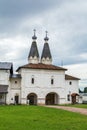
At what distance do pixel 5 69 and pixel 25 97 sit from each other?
6439 millimetres

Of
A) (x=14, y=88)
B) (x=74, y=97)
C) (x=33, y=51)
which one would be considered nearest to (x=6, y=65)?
(x=14, y=88)

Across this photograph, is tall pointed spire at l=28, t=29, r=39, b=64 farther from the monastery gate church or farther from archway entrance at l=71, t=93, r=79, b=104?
archway entrance at l=71, t=93, r=79, b=104

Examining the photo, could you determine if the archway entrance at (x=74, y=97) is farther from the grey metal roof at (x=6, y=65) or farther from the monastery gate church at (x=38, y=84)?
the grey metal roof at (x=6, y=65)

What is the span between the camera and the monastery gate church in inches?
2363

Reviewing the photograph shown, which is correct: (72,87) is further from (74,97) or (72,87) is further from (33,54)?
(33,54)

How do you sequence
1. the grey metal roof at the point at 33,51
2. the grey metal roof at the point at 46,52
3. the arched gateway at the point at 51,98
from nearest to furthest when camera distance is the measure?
1. the arched gateway at the point at 51,98
2. the grey metal roof at the point at 33,51
3. the grey metal roof at the point at 46,52

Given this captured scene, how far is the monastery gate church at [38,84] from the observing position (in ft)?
197

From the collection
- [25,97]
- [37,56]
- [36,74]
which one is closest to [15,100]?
[25,97]

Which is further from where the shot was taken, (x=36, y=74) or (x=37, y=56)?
(x=37, y=56)

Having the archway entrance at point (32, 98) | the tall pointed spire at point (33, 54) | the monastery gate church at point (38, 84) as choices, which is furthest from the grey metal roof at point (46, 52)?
the archway entrance at point (32, 98)

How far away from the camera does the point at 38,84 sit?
61.6 metres

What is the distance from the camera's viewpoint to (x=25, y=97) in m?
60.8

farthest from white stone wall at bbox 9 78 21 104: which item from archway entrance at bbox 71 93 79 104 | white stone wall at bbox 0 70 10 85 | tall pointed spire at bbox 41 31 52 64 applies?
archway entrance at bbox 71 93 79 104

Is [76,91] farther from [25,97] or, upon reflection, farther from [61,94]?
[25,97]
